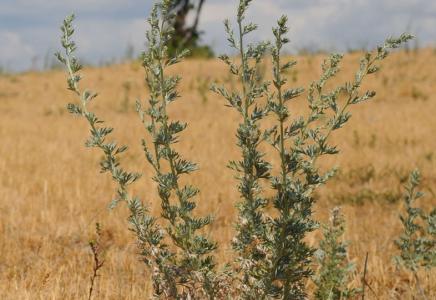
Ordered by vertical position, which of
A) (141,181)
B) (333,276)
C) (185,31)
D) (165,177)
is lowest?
(333,276)

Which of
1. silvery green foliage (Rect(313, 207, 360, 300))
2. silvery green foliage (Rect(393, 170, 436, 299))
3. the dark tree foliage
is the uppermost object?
the dark tree foliage

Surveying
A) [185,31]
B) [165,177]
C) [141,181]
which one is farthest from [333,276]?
[185,31]

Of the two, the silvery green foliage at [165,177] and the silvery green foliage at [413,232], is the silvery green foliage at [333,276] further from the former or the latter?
the silvery green foliage at [165,177]

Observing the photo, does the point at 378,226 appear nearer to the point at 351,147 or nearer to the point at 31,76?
the point at 351,147

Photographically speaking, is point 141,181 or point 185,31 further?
point 185,31

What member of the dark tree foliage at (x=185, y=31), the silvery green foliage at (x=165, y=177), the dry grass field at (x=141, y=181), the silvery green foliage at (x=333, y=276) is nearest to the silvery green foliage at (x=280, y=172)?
the silvery green foliage at (x=165, y=177)

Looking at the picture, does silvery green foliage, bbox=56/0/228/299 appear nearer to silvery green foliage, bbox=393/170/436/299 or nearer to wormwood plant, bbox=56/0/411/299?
wormwood plant, bbox=56/0/411/299

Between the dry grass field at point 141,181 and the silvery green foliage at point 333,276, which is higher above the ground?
the dry grass field at point 141,181

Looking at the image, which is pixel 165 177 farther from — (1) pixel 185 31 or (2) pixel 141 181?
(1) pixel 185 31

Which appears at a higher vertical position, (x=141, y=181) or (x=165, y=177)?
(x=141, y=181)

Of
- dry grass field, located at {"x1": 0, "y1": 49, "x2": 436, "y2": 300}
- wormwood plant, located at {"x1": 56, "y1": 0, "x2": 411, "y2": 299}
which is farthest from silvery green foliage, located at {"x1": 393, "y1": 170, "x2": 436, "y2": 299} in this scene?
wormwood plant, located at {"x1": 56, "y1": 0, "x2": 411, "y2": 299}

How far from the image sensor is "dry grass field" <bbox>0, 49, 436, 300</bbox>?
141 inches

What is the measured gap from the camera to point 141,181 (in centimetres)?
586

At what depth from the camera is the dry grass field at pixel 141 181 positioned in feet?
11.7
